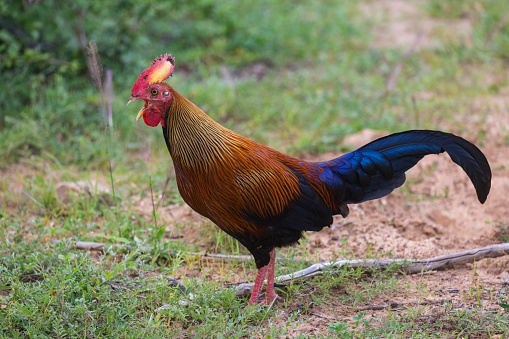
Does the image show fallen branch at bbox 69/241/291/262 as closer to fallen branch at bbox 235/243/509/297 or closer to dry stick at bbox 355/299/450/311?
fallen branch at bbox 235/243/509/297

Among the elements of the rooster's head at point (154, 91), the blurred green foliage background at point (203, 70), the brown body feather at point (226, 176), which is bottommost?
the brown body feather at point (226, 176)

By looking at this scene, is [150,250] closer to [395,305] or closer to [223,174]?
[223,174]

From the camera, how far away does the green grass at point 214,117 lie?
3.40 metres

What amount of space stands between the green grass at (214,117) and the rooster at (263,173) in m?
0.51

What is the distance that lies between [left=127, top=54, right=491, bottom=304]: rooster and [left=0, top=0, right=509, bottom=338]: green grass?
513mm

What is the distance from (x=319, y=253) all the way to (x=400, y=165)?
1.13 meters

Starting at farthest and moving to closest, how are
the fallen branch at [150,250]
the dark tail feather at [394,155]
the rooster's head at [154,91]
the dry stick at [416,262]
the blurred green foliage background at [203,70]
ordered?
the blurred green foliage background at [203,70] → the fallen branch at [150,250] → the dry stick at [416,262] → the dark tail feather at [394,155] → the rooster's head at [154,91]

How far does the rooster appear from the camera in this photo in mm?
3379

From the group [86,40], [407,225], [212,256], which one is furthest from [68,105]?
[407,225]

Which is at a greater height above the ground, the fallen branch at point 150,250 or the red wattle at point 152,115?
the red wattle at point 152,115

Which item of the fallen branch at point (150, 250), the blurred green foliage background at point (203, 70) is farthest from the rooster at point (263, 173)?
the blurred green foliage background at point (203, 70)

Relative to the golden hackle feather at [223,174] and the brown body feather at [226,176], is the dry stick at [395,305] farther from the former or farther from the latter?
the golden hackle feather at [223,174]

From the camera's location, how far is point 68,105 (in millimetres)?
6324

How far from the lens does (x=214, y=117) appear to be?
6.71 m
